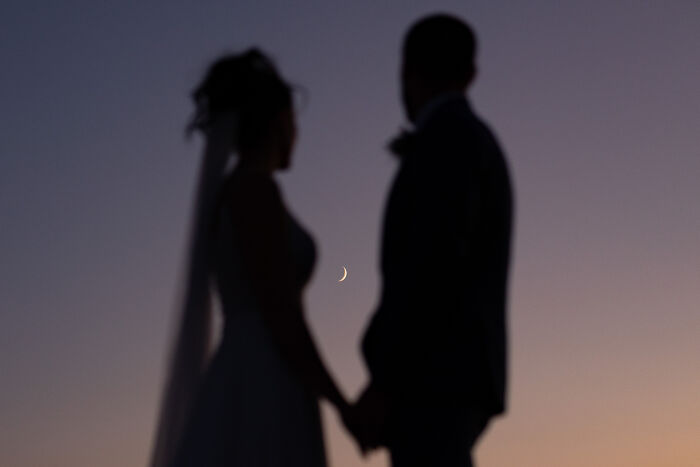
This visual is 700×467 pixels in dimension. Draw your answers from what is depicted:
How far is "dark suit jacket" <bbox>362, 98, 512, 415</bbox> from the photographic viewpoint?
158 inches

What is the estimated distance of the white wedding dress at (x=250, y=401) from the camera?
16.4 ft

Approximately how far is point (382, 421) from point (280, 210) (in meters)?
1.28

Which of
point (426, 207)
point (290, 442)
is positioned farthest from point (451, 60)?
point (290, 442)

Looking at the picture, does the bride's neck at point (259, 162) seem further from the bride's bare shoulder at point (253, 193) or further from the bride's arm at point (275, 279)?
A: the bride's arm at point (275, 279)

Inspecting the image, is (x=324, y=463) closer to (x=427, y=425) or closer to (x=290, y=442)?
(x=290, y=442)

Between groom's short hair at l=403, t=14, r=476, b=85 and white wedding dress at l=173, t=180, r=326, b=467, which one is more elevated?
groom's short hair at l=403, t=14, r=476, b=85

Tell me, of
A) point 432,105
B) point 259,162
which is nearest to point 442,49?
point 432,105

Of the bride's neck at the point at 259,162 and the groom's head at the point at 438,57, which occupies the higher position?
the groom's head at the point at 438,57

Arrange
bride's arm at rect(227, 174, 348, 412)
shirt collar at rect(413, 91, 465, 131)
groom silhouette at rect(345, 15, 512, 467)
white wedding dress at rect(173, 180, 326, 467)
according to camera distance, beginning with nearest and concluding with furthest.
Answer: groom silhouette at rect(345, 15, 512, 467), shirt collar at rect(413, 91, 465, 131), bride's arm at rect(227, 174, 348, 412), white wedding dress at rect(173, 180, 326, 467)

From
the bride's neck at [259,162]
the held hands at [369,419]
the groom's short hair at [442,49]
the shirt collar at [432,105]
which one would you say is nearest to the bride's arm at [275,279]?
the bride's neck at [259,162]

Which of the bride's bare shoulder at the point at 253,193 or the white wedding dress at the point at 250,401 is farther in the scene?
the white wedding dress at the point at 250,401

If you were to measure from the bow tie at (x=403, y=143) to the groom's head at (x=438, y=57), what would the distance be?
0.14m

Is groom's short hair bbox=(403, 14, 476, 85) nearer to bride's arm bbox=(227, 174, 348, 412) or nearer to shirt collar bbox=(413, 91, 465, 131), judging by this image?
shirt collar bbox=(413, 91, 465, 131)

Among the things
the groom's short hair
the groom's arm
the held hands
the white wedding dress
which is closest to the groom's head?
the groom's short hair
